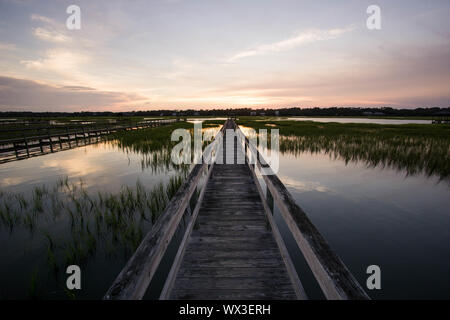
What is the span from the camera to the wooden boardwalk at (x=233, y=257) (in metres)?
1.38

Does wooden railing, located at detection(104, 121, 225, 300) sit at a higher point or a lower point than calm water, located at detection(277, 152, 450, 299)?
higher

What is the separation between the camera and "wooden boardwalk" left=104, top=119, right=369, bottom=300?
1.38 m

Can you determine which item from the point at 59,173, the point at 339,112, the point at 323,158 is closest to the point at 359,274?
the point at 323,158

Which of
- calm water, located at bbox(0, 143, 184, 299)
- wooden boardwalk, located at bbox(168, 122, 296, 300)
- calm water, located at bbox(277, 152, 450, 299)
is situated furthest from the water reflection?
calm water, located at bbox(0, 143, 184, 299)

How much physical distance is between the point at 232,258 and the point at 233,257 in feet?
0.10

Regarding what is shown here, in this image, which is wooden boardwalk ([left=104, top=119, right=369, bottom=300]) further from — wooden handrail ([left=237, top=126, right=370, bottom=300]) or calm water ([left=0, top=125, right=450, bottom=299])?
→ calm water ([left=0, top=125, right=450, bottom=299])

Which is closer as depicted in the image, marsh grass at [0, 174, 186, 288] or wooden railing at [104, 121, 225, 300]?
wooden railing at [104, 121, 225, 300]

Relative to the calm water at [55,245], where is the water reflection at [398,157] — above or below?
above

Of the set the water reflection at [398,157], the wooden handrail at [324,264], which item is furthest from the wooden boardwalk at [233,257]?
the water reflection at [398,157]

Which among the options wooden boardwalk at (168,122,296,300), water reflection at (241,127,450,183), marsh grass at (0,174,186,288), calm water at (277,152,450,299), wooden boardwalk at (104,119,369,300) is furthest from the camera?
water reflection at (241,127,450,183)

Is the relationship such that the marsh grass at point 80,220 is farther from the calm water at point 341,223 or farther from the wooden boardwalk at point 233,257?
the wooden boardwalk at point 233,257

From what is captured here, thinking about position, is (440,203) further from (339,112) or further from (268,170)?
(339,112)

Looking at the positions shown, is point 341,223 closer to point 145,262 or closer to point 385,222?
point 385,222

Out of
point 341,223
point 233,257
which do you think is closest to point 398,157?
point 341,223
